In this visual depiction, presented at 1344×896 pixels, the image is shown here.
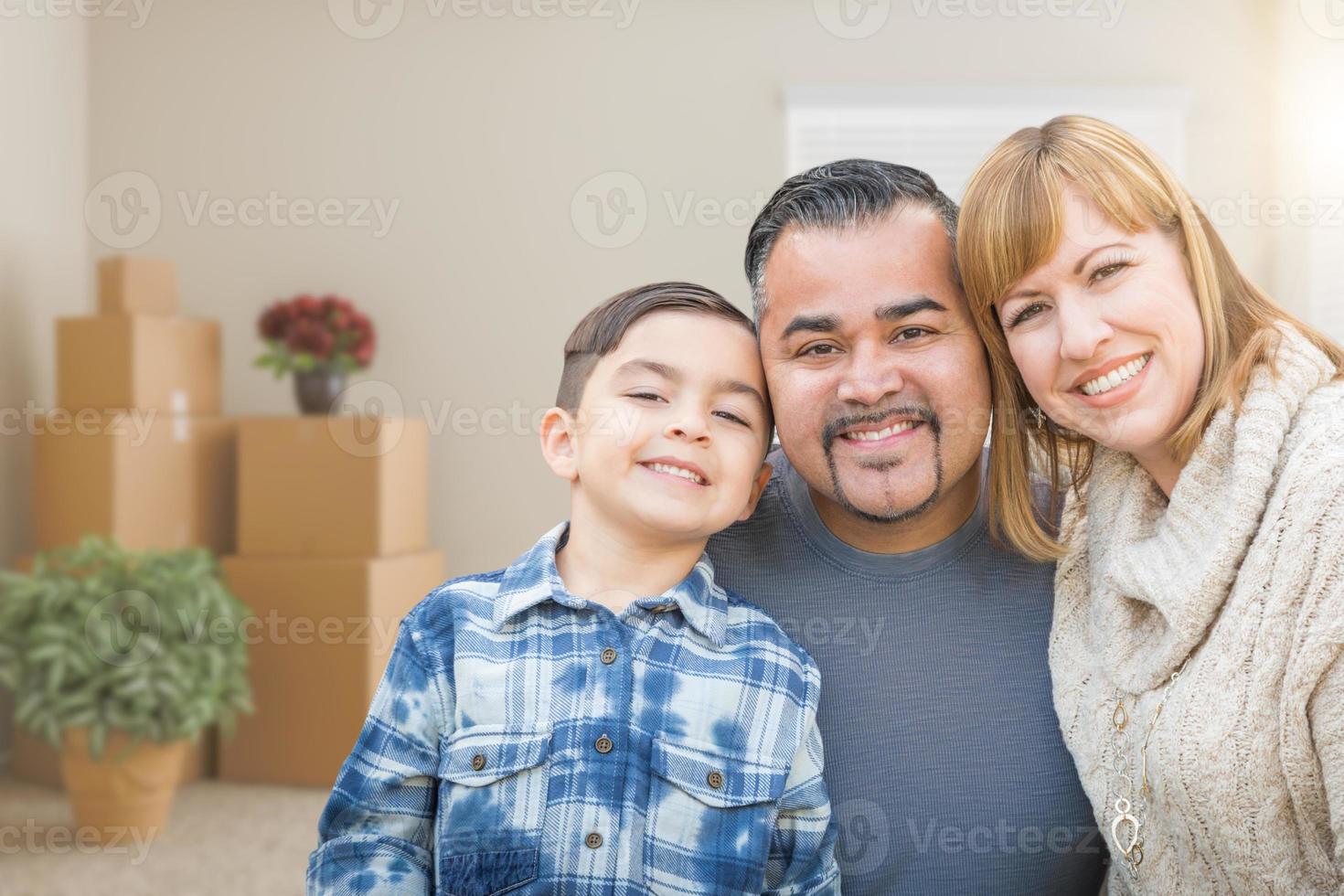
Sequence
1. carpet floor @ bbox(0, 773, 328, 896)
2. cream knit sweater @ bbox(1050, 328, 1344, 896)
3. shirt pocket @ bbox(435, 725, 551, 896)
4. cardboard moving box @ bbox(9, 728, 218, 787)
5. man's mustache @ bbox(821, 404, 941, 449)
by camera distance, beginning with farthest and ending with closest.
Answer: cardboard moving box @ bbox(9, 728, 218, 787)
carpet floor @ bbox(0, 773, 328, 896)
man's mustache @ bbox(821, 404, 941, 449)
shirt pocket @ bbox(435, 725, 551, 896)
cream knit sweater @ bbox(1050, 328, 1344, 896)

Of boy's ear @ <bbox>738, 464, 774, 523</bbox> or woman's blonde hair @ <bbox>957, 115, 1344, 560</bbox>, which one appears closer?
woman's blonde hair @ <bbox>957, 115, 1344, 560</bbox>

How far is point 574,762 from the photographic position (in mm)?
1149

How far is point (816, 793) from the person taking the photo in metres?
1.20

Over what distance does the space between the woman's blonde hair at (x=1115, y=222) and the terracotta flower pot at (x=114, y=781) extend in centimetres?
291

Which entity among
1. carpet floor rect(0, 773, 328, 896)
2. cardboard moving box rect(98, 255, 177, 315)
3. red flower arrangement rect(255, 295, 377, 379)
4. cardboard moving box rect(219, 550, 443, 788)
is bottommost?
carpet floor rect(0, 773, 328, 896)

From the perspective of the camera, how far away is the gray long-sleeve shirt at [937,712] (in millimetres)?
1298

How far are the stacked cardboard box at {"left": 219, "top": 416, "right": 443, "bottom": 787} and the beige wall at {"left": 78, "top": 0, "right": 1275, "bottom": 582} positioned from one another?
1.94 ft

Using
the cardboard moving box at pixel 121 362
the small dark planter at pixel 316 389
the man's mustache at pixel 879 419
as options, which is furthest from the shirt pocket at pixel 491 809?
the small dark planter at pixel 316 389

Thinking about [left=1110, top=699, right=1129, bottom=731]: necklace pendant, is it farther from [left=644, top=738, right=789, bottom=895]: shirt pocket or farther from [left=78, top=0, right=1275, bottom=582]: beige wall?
[left=78, top=0, right=1275, bottom=582]: beige wall

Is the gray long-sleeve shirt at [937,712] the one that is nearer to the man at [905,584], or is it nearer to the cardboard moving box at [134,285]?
the man at [905,584]

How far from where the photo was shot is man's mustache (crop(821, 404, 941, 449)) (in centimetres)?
134

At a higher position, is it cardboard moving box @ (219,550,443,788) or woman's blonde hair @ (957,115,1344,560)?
woman's blonde hair @ (957,115,1344,560)

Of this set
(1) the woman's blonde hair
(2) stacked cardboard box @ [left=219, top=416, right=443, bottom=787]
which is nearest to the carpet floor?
(2) stacked cardboard box @ [left=219, top=416, right=443, bottom=787]

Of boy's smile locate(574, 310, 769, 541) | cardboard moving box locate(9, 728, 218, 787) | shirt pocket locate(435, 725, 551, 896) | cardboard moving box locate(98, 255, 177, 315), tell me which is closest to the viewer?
shirt pocket locate(435, 725, 551, 896)
